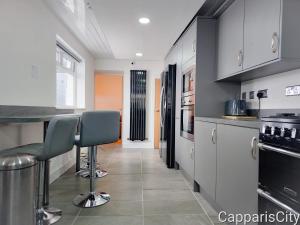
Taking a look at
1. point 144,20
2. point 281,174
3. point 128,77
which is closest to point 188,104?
point 144,20

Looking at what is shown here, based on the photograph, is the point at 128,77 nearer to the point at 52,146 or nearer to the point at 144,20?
the point at 144,20

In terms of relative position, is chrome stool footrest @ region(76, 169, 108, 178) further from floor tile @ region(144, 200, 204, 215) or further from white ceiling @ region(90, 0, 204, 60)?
white ceiling @ region(90, 0, 204, 60)

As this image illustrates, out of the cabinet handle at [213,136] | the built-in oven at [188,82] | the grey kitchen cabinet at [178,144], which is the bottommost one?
the grey kitchen cabinet at [178,144]

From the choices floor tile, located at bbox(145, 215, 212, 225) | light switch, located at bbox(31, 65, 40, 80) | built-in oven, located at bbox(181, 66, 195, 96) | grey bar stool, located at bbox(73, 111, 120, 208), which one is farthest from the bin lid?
built-in oven, located at bbox(181, 66, 195, 96)

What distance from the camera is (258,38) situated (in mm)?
1785

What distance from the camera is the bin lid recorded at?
4.44ft

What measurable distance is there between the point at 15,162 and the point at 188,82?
236 centimetres

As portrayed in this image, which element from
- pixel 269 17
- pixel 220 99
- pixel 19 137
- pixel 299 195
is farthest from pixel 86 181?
pixel 269 17

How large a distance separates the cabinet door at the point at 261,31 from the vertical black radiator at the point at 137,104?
148 inches

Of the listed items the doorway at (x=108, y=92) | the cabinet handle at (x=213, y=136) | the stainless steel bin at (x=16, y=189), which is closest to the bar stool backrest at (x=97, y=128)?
the stainless steel bin at (x=16, y=189)

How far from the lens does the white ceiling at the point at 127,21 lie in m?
2.48

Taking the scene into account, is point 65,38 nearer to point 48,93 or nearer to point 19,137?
point 48,93

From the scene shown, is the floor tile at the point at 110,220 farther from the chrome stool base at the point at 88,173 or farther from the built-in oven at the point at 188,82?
the built-in oven at the point at 188,82

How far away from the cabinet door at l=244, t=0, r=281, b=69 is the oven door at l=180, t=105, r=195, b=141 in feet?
3.50
